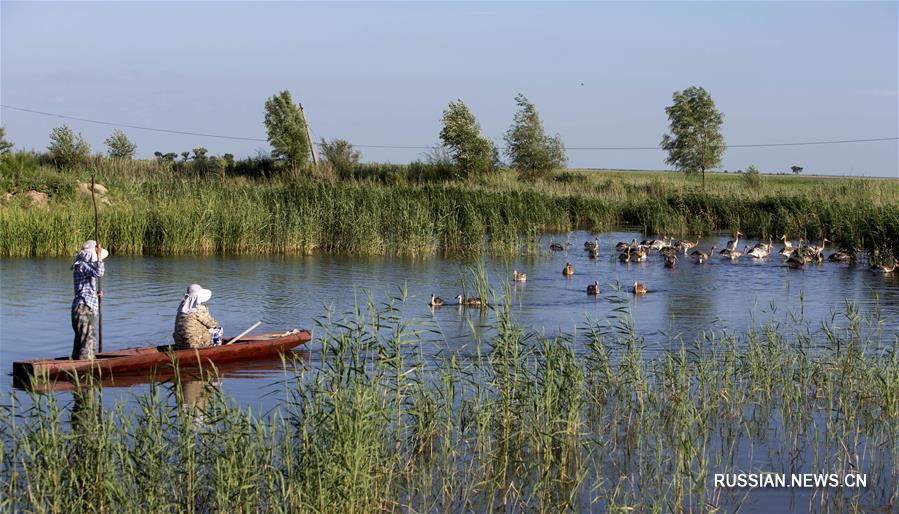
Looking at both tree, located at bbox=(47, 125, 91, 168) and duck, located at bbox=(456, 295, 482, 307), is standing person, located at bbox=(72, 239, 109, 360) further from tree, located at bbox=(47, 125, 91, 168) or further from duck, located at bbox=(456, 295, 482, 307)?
tree, located at bbox=(47, 125, 91, 168)

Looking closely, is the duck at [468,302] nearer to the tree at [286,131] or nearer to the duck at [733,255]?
the duck at [733,255]

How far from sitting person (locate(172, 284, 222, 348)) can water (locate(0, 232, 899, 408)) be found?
0.67 metres

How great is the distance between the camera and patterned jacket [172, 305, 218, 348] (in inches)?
521

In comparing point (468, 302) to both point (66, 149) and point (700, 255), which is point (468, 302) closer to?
point (700, 255)

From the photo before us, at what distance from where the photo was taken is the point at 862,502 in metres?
8.34

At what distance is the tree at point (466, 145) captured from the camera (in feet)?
180

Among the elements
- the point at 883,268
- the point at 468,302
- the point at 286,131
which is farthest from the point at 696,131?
the point at 468,302

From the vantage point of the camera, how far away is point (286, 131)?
55.6m

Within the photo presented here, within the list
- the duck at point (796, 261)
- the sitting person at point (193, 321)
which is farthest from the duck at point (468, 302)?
the duck at point (796, 261)

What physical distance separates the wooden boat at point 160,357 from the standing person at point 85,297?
24 centimetres

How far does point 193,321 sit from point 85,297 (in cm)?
141

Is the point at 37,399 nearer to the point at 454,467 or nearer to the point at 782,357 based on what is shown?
the point at 454,467

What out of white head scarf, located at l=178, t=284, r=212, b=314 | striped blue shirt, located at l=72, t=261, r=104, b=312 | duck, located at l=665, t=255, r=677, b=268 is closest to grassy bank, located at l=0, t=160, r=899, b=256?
duck, located at l=665, t=255, r=677, b=268

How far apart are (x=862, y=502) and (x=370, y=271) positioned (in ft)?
59.1
